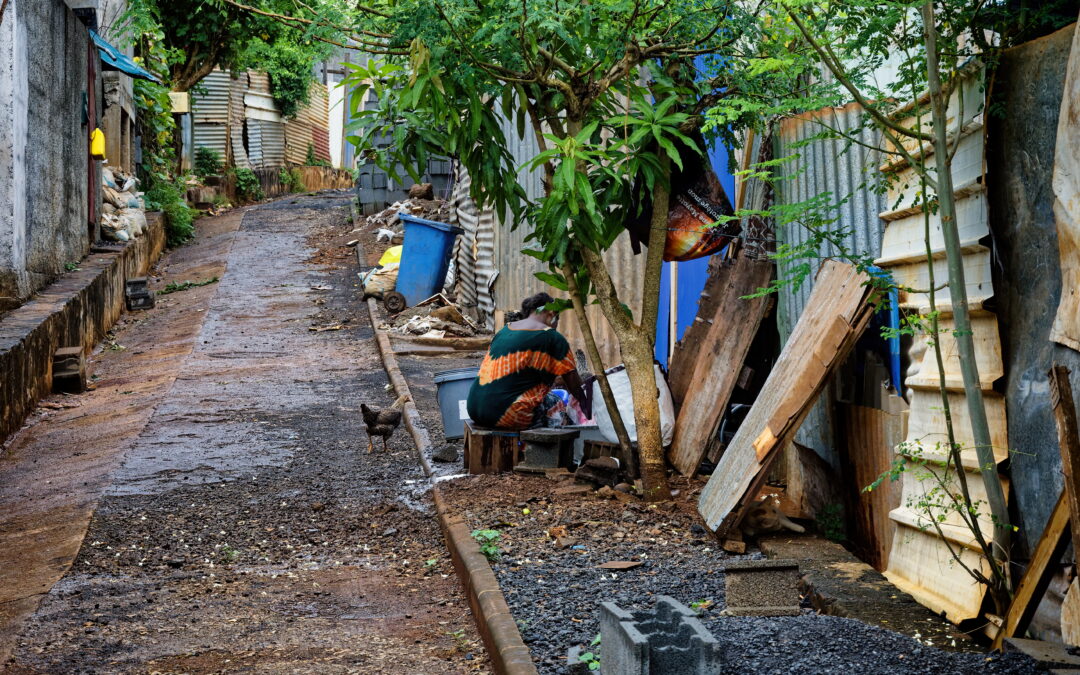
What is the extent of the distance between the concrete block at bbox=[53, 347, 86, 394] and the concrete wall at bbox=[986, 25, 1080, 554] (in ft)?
34.1

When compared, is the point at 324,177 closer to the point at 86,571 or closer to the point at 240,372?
the point at 240,372

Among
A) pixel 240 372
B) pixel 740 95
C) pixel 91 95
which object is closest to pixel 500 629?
pixel 740 95

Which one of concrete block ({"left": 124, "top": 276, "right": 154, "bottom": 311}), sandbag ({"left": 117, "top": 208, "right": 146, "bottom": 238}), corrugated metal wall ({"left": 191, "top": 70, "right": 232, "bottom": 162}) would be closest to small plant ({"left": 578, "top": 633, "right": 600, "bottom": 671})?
concrete block ({"left": 124, "top": 276, "right": 154, "bottom": 311})

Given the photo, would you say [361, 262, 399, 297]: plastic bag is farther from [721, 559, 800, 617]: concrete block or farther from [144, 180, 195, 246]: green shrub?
[721, 559, 800, 617]: concrete block

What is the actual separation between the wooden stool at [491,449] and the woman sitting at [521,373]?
90mm

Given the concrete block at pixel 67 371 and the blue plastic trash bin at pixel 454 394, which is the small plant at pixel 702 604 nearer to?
the blue plastic trash bin at pixel 454 394

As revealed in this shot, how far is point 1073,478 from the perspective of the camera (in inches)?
126

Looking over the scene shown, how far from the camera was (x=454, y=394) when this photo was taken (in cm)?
873

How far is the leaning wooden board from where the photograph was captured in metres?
5.02

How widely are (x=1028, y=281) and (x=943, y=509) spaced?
36.4 inches

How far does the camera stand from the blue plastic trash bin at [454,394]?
8.65 metres

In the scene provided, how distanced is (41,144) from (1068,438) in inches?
514

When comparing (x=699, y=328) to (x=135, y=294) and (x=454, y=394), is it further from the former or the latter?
(x=135, y=294)

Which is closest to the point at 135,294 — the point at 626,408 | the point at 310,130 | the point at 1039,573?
the point at 626,408
